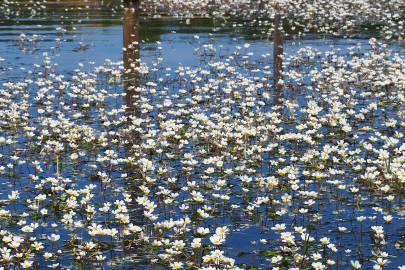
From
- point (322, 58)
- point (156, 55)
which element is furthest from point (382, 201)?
point (156, 55)

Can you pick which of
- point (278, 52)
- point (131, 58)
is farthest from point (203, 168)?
point (278, 52)

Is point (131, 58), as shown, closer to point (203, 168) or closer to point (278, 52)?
point (278, 52)

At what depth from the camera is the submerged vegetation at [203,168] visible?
8227mm

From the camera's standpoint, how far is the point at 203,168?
37.1 feet

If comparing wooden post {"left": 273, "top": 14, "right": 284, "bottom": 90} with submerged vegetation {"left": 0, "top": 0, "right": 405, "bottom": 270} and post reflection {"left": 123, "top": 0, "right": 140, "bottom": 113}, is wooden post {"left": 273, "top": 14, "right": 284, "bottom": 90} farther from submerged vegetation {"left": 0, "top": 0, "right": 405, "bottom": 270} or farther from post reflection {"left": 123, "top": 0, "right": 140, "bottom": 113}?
post reflection {"left": 123, "top": 0, "right": 140, "bottom": 113}

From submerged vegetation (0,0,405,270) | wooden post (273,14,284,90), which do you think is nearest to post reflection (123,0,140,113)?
submerged vegetation (0,0,405,270)

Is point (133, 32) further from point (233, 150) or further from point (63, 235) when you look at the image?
point (63, 235)

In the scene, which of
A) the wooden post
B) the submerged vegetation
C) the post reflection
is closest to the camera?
the submerged vegetation

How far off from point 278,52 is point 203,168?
447 inches

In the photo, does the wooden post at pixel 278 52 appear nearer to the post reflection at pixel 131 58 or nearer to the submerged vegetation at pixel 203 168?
the submerged vegetation at pixel 203 168

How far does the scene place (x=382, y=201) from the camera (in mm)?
9859

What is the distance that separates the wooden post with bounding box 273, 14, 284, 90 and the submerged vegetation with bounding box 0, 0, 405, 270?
0.24 metres

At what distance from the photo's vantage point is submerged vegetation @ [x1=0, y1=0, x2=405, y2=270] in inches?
324

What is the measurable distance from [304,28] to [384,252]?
65.8 feet
